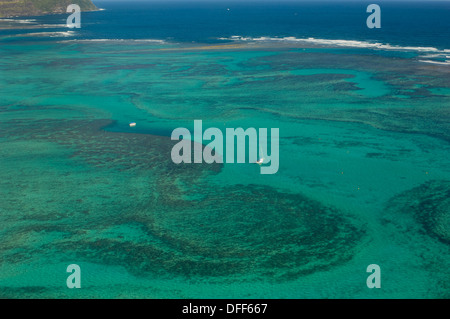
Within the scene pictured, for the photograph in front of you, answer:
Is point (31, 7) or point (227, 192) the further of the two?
point (31, 7)

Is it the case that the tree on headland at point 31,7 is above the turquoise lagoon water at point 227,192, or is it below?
above

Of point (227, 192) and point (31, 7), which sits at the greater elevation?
point (31, 7)

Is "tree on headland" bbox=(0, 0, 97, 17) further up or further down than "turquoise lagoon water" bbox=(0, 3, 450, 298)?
further up

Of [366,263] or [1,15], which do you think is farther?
[1,15]

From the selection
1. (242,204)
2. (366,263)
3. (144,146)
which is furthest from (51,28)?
(366,263)

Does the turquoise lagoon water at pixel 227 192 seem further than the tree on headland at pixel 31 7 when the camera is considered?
No

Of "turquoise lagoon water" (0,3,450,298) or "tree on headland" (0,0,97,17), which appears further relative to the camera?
"tree on headland" (0,0,97,17)

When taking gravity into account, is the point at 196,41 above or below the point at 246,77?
above
